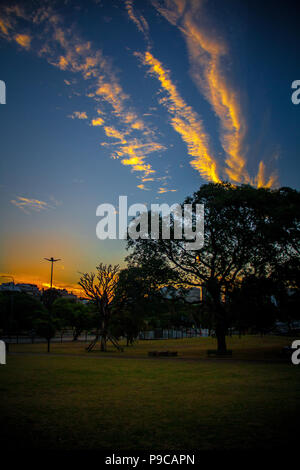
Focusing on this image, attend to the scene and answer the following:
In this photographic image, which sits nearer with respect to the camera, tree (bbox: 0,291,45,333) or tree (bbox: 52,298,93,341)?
tree (bbox: 52,298,93,341)

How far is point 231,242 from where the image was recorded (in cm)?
3045

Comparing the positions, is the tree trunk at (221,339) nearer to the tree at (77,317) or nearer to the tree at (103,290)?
the tree at (103,290)

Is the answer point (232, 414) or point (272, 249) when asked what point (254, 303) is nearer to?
point (272, 249)

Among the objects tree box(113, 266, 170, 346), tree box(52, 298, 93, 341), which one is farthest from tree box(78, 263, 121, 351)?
tree box(52, 298, 93, 341)

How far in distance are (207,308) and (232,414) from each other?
2702 centimetres

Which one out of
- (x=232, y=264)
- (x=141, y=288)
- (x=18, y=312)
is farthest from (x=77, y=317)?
(x=232, y=264)

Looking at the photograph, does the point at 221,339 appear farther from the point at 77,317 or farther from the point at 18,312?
the point at 18,312

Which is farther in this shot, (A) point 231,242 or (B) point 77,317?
(B) point 77,317

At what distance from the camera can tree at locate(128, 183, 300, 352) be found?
26.9m

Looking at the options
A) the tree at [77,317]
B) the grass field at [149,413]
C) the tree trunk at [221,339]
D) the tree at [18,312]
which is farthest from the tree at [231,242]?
the tree at [18,312]

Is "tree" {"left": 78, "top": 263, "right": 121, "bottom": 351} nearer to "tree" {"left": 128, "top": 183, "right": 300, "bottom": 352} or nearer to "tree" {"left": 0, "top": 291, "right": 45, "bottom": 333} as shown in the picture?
"tree" {"left": 128, "top": 183, "right": 300, "bottom": 352}

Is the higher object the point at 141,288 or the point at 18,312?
the point at 141,288

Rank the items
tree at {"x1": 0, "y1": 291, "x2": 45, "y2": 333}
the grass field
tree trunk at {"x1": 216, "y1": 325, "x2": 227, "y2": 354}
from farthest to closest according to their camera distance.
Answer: tree at {"x1": 0, "y1": 291, "x2": 45, "y2": 333} → tree trunk at {"x1": 216, "y1": 325, "x2": 227, "y2": 354} → the grass field
